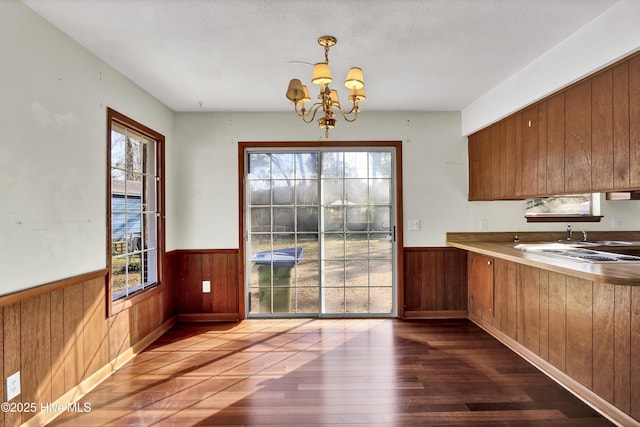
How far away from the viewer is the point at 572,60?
2410mm

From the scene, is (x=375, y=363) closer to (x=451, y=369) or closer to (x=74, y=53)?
(x=451, y=369)

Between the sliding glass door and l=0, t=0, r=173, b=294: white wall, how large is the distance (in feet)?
5.66

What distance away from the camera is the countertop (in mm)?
1931

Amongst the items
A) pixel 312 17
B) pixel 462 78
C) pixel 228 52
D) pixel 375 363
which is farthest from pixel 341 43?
pixel 375 363

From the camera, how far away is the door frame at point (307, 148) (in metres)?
4.07

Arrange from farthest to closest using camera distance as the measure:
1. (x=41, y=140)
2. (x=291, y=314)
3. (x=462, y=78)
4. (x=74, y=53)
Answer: (x=291, y=314), (x=462, y=78), (x=74, y=53), (x=41, y=140)

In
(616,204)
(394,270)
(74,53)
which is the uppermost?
(74,53)

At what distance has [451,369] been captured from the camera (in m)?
2.78

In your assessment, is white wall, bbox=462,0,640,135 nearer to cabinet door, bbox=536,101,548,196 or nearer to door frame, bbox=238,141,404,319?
cabinet door, bbox=536,101,548,196

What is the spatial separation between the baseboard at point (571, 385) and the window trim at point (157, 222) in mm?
3420

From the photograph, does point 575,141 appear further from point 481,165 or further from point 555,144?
point 481,165

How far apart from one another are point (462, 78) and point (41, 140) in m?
3.21

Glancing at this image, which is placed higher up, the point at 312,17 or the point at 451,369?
the point at 312,17

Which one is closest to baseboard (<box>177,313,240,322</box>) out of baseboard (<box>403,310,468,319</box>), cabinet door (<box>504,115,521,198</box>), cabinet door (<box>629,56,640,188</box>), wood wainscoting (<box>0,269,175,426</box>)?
wood wainscoting (<box>0,269,175,426</box>)
